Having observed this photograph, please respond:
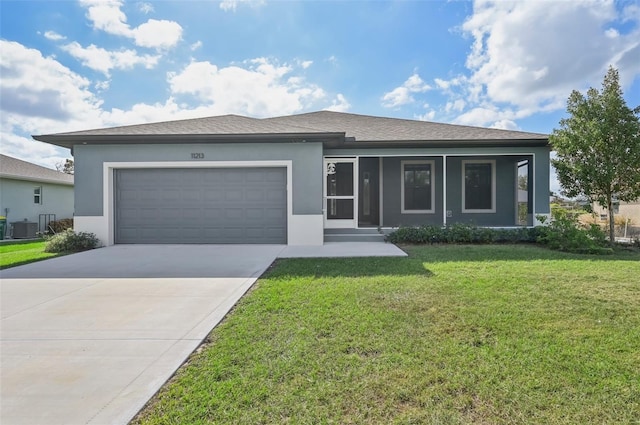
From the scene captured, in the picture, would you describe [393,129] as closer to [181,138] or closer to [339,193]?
[339,193]

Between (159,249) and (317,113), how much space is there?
10336 millimetres

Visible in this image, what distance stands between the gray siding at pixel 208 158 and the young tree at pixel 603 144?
297 inches

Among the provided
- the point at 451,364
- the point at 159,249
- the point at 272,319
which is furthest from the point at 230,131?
the point at 451,364

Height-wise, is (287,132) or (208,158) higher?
(287,132)

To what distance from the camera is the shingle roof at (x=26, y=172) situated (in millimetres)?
15325

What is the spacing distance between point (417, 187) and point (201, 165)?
796 centimetres

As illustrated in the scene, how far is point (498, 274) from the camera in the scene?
5809 mm

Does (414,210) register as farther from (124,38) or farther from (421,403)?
(124,38)

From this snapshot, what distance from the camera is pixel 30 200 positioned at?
1661 cm

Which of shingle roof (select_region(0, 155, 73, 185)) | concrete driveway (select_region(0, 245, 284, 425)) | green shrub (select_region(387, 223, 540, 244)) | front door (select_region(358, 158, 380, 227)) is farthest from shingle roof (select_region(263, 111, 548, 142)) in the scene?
shingle roof (select_region(0, 155, 73, 185))

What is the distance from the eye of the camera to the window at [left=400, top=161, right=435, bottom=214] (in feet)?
41.1

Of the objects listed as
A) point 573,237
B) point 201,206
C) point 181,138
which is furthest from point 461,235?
point 181,138

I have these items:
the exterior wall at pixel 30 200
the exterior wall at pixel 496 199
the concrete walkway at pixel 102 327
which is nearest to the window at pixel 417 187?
the exterior wall at pixel 496 199

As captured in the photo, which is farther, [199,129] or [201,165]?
[199,129]
